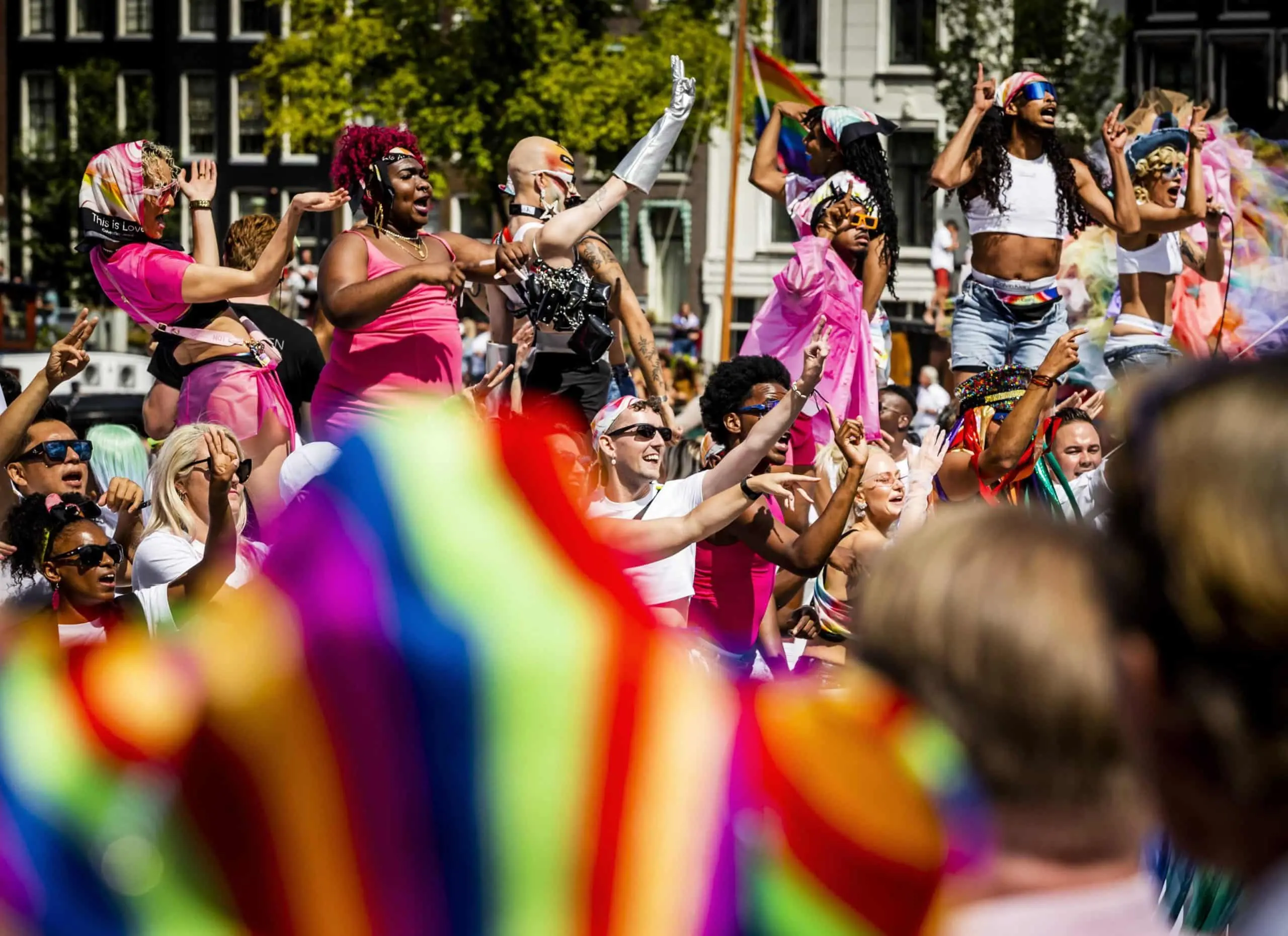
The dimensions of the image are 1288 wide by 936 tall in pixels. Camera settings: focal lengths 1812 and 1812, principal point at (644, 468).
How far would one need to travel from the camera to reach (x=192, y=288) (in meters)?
5.42

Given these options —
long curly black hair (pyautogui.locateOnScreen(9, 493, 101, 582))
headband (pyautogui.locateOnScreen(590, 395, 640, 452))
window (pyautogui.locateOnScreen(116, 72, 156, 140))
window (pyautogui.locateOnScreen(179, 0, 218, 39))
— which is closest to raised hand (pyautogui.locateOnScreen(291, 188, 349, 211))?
headband (pyautogui.locateOnScreen(590, 395, 640, 452))

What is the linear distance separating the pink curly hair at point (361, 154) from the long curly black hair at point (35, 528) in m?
1.35

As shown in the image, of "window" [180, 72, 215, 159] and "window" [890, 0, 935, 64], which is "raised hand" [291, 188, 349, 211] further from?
"window" [180, 72, 215, 159]

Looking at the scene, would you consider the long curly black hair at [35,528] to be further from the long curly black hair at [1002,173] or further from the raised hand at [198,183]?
the long curly black hair at [1002,173]

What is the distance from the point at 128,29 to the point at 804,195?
3882cm

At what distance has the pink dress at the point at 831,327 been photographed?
268 inches

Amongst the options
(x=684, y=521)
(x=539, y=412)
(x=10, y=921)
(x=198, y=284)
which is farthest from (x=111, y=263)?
(x=10, y=921)

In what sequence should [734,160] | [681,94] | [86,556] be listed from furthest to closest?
[734,160] → [681,94] → [86,556]

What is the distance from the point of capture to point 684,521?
430 centimetres

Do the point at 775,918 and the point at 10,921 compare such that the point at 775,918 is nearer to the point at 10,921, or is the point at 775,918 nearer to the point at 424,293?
the point at 10,921

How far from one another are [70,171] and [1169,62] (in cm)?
2301

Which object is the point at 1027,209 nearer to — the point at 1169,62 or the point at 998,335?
the point at 998,335

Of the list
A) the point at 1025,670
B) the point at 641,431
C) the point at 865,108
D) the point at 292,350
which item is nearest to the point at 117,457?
the point at 292,350

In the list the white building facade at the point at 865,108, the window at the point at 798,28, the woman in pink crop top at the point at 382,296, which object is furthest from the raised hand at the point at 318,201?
the window at the point at 798,28
